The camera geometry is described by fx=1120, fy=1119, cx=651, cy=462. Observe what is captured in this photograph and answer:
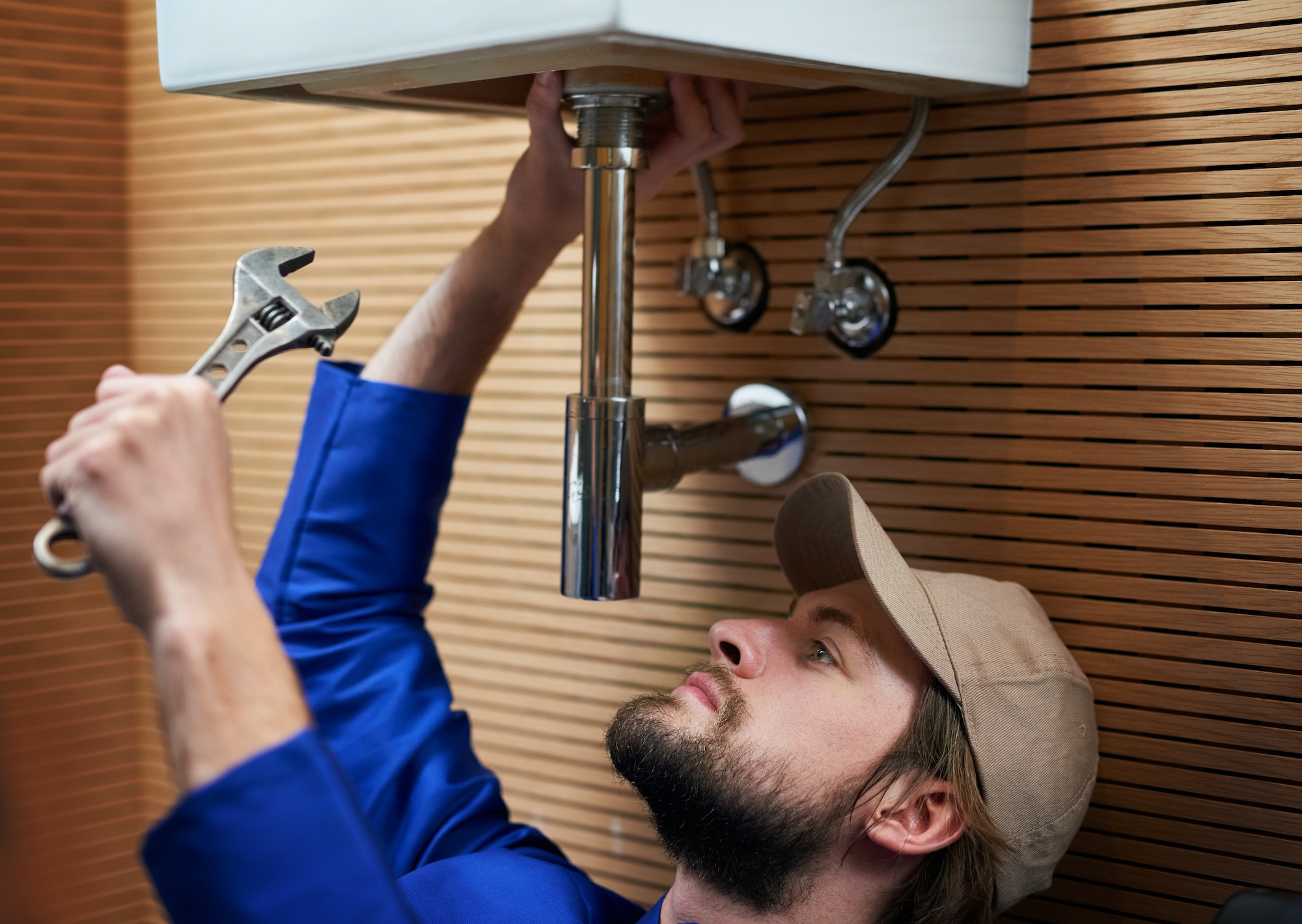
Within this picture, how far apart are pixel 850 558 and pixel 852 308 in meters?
0.22

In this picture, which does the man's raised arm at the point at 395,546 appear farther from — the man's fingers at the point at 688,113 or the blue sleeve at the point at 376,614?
the man's fingers at the point at 688,113

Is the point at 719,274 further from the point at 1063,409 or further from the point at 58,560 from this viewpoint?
the point at 58,560

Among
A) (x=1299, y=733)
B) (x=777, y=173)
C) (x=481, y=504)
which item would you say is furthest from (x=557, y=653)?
(x=1299, y=733)

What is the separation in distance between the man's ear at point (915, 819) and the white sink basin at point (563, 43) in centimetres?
51

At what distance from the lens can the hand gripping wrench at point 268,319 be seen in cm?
62

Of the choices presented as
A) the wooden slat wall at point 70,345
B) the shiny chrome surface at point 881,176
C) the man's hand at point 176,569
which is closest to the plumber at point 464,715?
the man's hand at point 176,569

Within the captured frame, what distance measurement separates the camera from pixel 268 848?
51 cm

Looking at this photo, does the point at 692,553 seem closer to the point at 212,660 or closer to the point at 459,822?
the point at 459,822

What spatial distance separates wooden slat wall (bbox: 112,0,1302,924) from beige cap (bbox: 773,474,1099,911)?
0.29ft

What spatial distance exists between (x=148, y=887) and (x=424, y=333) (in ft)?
3.26

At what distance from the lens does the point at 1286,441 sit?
82cm

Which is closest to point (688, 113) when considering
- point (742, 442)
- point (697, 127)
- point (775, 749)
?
point (697, 127)

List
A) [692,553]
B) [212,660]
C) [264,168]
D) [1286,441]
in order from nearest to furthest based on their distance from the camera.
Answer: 1. [212,660]
2. [1286,441]
3. [692,553]
4. [264,168]

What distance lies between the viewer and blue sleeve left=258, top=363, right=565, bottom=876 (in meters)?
1.00
